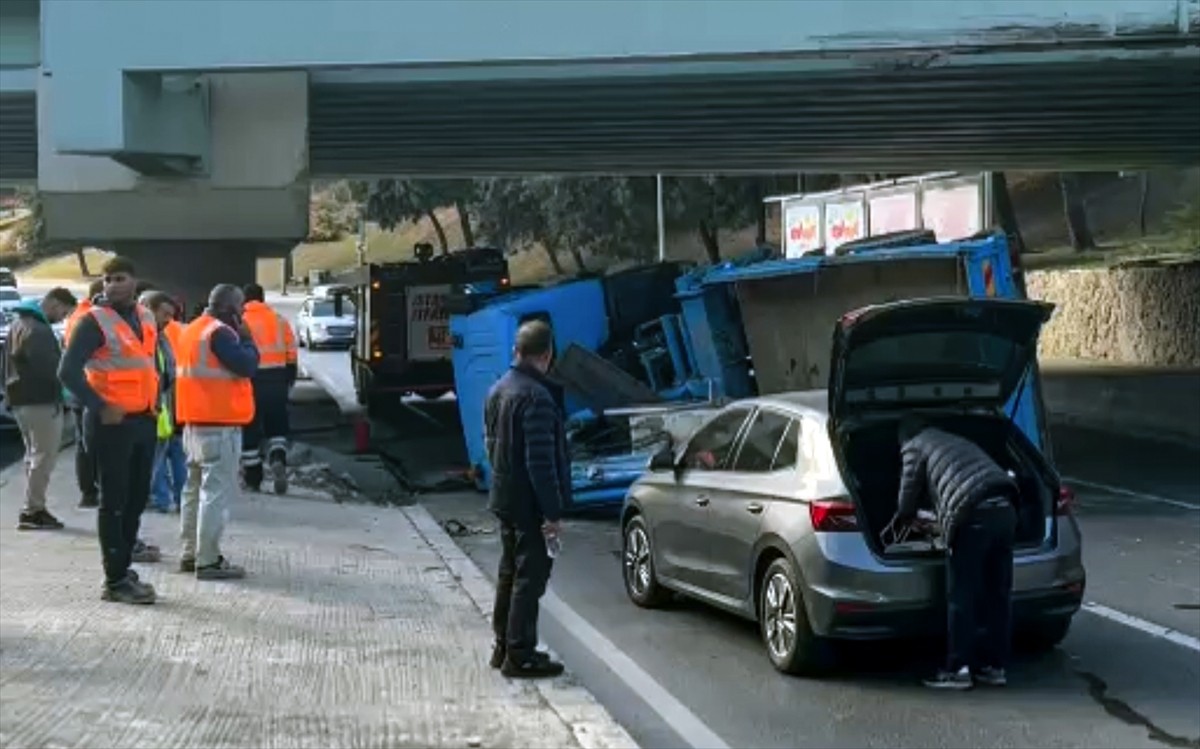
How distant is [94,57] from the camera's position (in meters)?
19.9

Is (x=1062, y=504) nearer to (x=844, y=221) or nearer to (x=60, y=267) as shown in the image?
(x=844, y=221)

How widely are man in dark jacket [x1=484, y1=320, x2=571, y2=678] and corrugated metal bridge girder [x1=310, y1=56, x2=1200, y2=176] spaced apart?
43.2ft

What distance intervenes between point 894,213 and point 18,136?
16.9 meters

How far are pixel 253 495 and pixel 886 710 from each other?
8891 millimetres

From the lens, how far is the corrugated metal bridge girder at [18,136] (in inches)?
920

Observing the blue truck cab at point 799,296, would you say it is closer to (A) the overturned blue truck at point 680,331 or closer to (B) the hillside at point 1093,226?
(A) the overturned blue truck at point 680,331

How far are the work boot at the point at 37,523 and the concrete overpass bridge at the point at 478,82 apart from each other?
7.79 m

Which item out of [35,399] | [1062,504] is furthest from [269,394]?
[1062,504]

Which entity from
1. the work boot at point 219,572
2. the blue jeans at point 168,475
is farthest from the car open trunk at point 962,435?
the blue jeans at point 168,475

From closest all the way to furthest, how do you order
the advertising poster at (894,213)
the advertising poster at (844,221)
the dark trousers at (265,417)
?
the dark trousers at (265,417)
the advertising poster at (894,213)
the advertising poster at (844,221)

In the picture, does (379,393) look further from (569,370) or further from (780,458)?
(780,458)

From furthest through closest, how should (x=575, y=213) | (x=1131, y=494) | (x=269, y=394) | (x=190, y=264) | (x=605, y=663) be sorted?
(x=575, y=213)
(x=190, y=264)
(x=1131, y=494)
(x=269, y=394)
(x=605, y=663)

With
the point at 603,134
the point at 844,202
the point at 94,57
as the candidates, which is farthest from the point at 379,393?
the point at 844,202

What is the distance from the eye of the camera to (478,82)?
2122 centimetres
